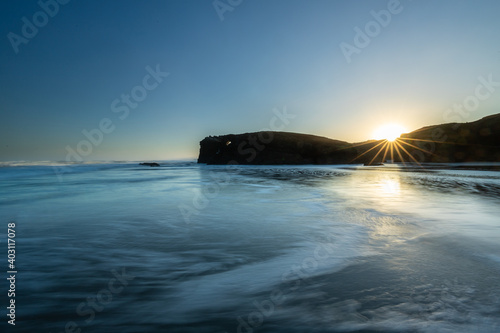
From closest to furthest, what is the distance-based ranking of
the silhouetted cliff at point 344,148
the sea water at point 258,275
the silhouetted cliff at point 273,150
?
the sea water at point 258,275 < the silhouetted cliff at point 344,148 < the silhouetted cliff at point 273,150

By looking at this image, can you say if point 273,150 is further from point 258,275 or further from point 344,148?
point 258,275

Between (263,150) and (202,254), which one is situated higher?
(263,150)

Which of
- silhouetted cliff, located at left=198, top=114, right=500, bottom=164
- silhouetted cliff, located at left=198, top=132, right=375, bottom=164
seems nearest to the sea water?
silhouetted cliff, located at left=198, top=132, right=375, bottom=164

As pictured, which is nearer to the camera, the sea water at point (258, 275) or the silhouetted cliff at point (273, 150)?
the sea water at point (258, 275)

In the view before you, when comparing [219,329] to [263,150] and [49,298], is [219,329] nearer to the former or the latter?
[49,298]

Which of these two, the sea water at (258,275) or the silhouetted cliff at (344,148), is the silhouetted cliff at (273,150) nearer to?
the silhouetted cliff at (344,148)

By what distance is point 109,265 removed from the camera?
3.27 meters

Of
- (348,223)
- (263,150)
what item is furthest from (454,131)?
(348,223)

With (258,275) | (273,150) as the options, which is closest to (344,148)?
(273,150)

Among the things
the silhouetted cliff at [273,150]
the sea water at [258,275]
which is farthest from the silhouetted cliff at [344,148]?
the sea water at [258,275]

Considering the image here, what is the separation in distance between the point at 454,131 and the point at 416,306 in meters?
123

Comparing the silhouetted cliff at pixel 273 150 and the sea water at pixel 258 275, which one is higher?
the silhouetted cliff at pixel 273 150

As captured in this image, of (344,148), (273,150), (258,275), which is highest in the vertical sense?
(344,148)

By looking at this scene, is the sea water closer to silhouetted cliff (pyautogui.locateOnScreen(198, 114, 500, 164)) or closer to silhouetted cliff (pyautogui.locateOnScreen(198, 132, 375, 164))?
silhouetted cliff (pyautogui.locateOnScreen(198, 132, 375, 164))
